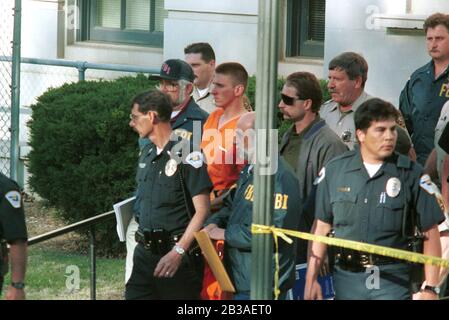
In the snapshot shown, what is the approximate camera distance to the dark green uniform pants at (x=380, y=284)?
21.4 feet

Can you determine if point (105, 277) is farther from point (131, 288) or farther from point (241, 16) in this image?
point (241, 16)

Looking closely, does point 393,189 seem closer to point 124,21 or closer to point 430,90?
point 430,90

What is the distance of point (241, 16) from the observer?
1270 centimetres

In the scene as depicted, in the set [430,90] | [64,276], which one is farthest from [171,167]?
[64,276]

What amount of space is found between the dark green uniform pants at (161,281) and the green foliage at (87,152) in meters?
3.35

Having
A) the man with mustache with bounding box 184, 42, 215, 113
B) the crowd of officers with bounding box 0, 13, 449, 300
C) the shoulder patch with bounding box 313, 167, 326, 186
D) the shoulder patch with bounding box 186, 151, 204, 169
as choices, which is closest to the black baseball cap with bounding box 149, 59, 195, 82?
the crowd of officers with bounding box 0, 13, 449, 300

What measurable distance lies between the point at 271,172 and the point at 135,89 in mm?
5457

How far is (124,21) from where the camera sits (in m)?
14.5

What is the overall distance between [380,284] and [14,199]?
201 cm

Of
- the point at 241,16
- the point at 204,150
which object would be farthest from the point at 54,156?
the point at 204,150

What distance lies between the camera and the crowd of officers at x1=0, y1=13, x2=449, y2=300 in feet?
21.6

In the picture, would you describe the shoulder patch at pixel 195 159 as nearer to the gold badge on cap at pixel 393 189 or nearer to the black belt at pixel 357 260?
the black belt at pixel 357 260

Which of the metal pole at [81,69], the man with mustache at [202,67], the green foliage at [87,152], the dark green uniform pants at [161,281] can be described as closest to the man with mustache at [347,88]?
the man with mustache at [202,67]

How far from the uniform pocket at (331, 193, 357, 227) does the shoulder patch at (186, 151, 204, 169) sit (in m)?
1.05
